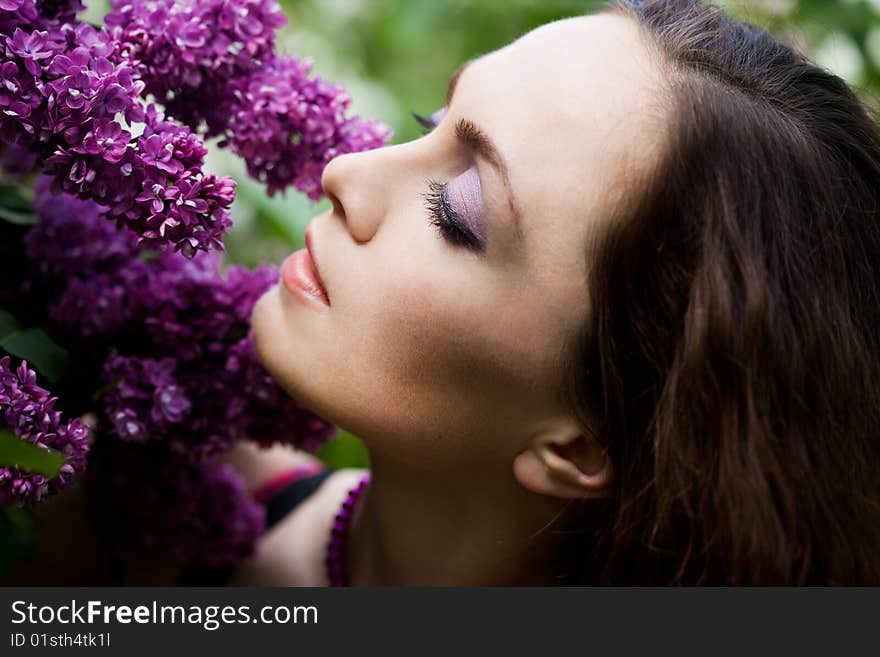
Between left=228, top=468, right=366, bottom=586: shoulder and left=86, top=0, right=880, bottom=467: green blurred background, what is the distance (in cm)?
45

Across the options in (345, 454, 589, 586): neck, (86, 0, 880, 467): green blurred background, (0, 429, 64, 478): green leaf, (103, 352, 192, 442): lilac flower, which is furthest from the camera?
(86, 0, 880, 467): green blurred background

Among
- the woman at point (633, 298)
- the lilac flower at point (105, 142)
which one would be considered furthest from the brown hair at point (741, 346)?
the lilac flower at point (105, 142)

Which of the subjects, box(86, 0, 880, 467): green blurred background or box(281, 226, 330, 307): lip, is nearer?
box(281, 226, 330, 307): lip

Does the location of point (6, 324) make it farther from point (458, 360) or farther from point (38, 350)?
point (458, 360)

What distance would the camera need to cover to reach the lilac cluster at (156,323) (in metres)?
1.12

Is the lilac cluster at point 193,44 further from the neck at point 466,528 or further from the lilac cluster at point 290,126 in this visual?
the neck at point 466,528

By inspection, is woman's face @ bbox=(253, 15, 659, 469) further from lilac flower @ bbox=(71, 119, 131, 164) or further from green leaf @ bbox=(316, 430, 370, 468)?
green leaf @ bbox=(316, 430, 370, 468)

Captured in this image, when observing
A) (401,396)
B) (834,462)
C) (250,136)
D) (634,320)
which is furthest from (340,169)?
(834,462)

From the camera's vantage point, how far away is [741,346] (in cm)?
100

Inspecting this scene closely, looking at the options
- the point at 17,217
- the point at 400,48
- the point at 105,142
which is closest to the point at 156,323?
the point at 17,217

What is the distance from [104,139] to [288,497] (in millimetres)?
874

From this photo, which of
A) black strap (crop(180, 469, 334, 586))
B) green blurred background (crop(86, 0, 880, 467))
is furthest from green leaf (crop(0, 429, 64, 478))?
green blurred background (crop(86, 0, 880, 467))

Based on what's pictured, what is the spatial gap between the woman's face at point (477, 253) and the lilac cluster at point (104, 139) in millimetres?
218

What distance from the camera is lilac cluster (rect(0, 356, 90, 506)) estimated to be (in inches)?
35.0
